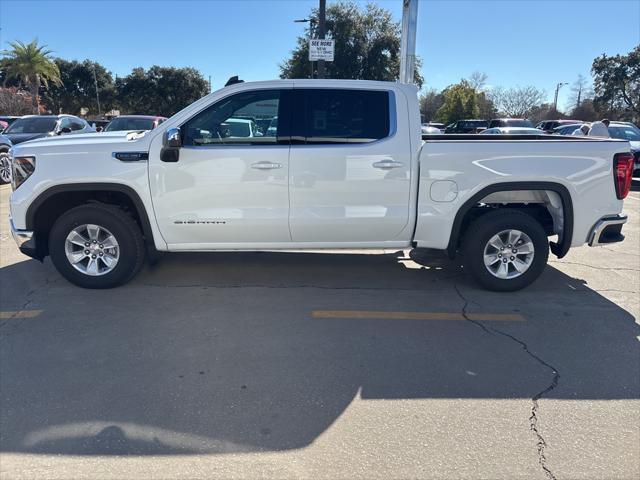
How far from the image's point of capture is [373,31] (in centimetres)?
2973

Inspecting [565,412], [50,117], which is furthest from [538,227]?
[50,117]

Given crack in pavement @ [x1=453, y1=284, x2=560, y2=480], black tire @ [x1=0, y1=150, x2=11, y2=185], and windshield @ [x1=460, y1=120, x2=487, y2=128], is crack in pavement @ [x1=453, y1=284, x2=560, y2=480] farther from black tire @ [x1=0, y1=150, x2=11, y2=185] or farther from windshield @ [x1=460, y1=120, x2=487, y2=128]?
windshield @ [x1=460, y1=120, x2=487, y2=128]

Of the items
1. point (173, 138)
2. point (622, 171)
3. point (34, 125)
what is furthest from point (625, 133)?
point (34, 125)

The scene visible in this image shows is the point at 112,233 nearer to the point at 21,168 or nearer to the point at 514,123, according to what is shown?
the point at 21,168

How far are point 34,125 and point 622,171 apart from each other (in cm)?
1431

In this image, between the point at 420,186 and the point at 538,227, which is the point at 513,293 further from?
the point at 420,186

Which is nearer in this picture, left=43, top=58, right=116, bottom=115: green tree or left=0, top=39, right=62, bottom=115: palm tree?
left=0, top=39, right=62, bottom=115: palm tree

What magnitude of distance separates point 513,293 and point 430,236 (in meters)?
1.12

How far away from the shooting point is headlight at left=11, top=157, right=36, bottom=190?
4.69 m

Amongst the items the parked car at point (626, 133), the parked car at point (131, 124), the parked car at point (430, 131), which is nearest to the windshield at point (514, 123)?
the parked car at point (430, 131)

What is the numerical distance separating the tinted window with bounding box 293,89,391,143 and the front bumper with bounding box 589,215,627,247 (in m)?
2.35

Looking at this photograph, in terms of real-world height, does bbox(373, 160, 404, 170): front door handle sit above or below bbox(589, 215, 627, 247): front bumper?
above

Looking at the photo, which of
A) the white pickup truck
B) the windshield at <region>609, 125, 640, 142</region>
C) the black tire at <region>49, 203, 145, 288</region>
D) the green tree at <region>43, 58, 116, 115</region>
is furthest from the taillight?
the green tree at <region>43, 58, 116, 115</region>

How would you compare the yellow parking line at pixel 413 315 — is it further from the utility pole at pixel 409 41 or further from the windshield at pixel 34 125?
the windshield at pixel 34 125
